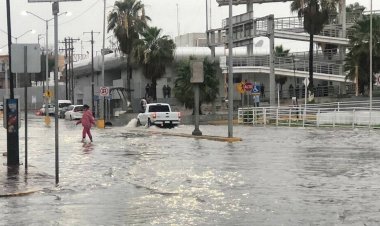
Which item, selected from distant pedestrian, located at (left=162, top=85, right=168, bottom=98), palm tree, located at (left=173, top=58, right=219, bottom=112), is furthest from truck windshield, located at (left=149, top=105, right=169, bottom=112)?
distant pedestrian, located at (left=162, top=85, right=168, bottom=98)

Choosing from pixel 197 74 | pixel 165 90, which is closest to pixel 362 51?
pixel 165 90

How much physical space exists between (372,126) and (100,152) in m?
20.1

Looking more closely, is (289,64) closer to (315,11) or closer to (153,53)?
(315,11)

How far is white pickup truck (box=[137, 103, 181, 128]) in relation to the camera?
134 ft

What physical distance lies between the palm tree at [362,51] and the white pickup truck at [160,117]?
74.8 ft

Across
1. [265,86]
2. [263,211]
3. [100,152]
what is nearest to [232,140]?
[100,152]

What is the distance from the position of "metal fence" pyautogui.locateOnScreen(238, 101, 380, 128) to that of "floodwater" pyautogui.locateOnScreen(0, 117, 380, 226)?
15.5 metres

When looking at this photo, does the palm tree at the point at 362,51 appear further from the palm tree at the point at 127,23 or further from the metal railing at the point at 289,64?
the palm tree at the point at 127,23

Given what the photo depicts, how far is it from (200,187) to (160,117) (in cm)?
2795

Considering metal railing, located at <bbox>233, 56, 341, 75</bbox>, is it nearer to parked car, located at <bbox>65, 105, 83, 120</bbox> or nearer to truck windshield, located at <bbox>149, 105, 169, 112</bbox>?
parked car, located at <bbox>65, 105, 83, 120</bbox>

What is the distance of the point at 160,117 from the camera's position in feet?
134

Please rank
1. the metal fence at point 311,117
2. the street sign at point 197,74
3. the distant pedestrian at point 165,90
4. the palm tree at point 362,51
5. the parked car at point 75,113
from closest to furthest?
1. the street sign at point 197,74
2. the metal fence at point 311,117
3. the palm tree at point 362,51
4. the parked car at point 75,113
5. the distant pedestrian at point 165,90

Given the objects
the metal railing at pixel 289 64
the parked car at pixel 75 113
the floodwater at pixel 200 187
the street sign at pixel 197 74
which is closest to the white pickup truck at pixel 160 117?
the street sign at pixel 197 74

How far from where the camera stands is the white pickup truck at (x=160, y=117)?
40.9 m
